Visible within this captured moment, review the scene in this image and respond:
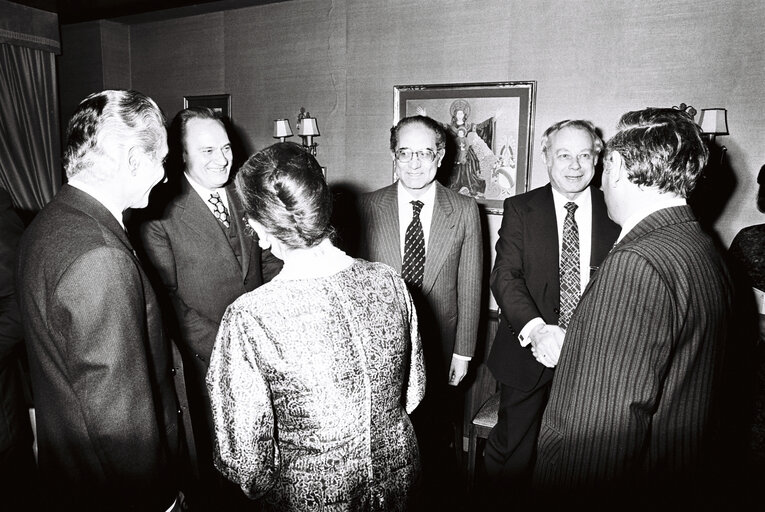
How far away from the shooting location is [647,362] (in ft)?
4.27

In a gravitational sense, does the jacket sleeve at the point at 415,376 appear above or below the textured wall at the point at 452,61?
below

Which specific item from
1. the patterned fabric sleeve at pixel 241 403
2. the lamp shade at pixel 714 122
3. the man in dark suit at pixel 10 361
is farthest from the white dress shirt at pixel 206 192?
the lamp shade at pixel 714 122

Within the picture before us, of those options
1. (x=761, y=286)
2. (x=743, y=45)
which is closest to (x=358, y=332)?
(x=761, y=286)

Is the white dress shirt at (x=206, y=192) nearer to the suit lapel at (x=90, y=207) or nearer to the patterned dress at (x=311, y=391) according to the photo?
the suit lapel at (x=90, y=207)

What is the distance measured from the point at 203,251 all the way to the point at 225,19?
4173 millimetres

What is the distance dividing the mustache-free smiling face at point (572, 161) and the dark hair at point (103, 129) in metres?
1.90

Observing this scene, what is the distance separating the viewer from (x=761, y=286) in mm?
2344

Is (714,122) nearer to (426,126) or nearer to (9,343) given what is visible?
(426,126)

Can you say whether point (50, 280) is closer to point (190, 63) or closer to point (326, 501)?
point (326, 501)

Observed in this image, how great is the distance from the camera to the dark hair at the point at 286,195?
129cm

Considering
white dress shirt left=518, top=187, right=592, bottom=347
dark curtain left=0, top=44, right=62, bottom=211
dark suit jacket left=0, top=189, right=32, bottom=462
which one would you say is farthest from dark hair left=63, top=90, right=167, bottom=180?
dark curtain left=0, top=44, right=62, bottom=211

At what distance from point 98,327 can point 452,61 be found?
153 inches

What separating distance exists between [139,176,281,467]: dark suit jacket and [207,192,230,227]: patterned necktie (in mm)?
132

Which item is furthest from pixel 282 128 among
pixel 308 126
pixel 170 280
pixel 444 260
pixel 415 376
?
pixel 415 376
